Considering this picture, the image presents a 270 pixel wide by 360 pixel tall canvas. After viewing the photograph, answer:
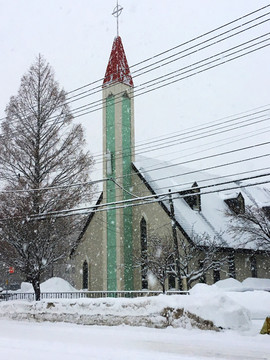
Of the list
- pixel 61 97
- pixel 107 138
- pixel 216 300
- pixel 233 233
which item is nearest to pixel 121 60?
pixel 107 138

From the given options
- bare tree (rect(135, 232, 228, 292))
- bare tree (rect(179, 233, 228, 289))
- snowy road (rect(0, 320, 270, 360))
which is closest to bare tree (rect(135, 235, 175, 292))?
bare tree (rect(135, 232, 228, 292))

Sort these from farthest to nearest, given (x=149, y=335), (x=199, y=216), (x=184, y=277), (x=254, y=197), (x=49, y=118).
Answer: (x=254, y=197), (x=199, y=216), (x=184, y=277), (x=49, y=118), (x=149, y=335)

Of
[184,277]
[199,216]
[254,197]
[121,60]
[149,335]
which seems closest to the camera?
[149,335]

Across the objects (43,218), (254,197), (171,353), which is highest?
(254,197)

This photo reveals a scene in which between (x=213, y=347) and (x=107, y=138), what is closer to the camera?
(x=213, y=347)

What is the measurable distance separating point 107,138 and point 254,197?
1448cm

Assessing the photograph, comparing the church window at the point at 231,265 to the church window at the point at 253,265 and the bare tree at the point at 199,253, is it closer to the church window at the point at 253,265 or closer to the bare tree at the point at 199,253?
the bare tree at the point at 199,253

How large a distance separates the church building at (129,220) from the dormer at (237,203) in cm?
7

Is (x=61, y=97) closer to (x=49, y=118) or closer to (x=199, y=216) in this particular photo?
(x=49, y=118)

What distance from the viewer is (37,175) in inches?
857

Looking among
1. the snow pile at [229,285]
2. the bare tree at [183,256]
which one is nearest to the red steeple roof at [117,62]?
the bare tree at [183,256]

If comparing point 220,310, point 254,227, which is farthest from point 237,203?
point 220,310

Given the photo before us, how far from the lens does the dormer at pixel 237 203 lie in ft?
106

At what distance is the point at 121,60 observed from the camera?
104 ft
